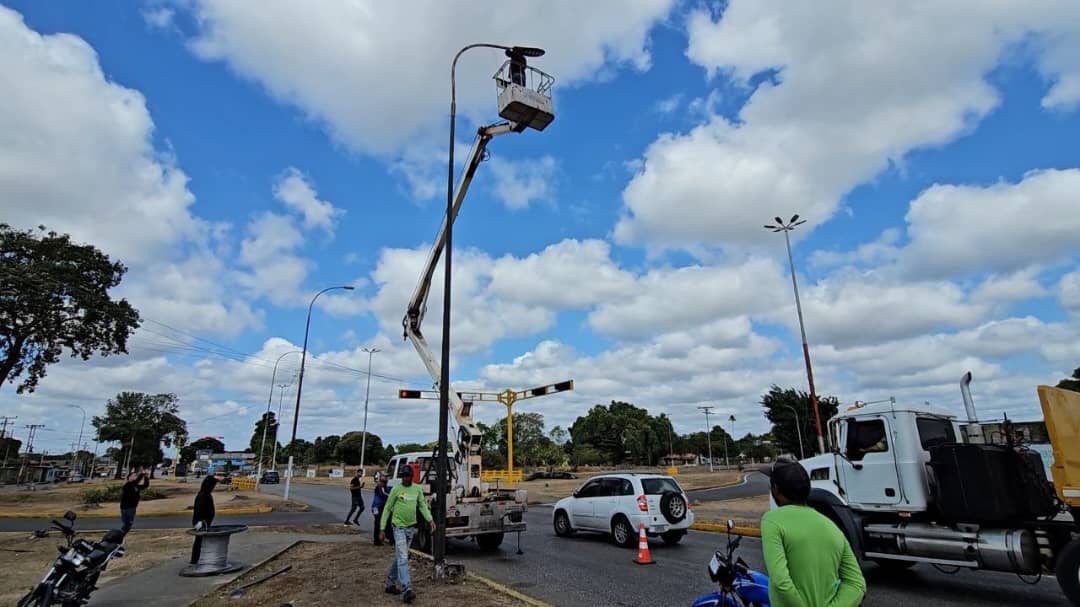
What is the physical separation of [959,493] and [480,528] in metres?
8.39

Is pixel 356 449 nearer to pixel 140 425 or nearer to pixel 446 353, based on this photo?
pixel 140 425

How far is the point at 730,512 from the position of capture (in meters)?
20.6

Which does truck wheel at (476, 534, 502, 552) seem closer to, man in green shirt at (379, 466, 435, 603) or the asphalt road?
the asphalt road

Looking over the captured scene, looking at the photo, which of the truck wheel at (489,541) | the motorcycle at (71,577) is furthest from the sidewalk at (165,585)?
the truck wheel at (489,541)

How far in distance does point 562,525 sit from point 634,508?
3104mm

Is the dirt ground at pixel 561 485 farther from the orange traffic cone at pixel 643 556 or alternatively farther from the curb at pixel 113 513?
the curb at pixel 113 513

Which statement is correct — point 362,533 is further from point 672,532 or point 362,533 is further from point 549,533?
point 672,532

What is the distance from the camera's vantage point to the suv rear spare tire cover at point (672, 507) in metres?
12.5

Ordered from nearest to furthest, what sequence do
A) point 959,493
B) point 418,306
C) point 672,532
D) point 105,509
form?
point 959,493 → point 672,532 → point 418,306 → point 105,509

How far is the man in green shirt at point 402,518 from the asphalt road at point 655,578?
195 cm

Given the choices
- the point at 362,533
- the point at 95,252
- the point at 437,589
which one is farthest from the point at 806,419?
the point at 95,252

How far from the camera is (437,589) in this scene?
8.06 meters

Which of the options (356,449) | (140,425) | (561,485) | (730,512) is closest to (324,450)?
(356,449)

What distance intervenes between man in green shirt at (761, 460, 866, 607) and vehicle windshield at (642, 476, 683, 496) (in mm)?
10200
